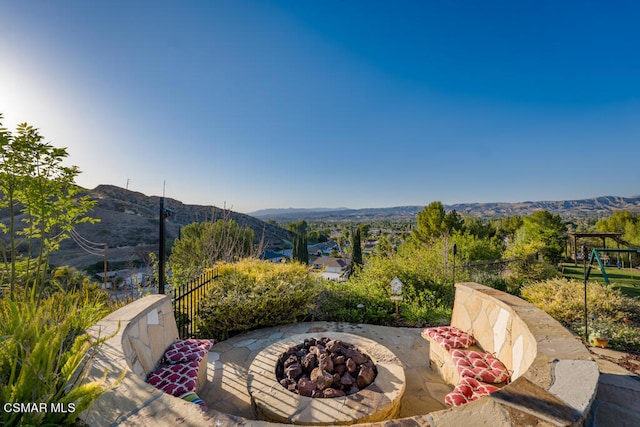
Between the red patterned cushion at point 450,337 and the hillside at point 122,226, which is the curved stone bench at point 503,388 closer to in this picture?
the red patterned cushion at point 450,337

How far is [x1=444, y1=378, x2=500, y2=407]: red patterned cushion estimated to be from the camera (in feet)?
6.68

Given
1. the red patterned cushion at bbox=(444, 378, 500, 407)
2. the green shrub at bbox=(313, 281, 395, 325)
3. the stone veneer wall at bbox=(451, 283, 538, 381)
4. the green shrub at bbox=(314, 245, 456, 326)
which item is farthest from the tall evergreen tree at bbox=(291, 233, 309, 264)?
the red patterned cushion at bbox=(444, 378, 500, 407)

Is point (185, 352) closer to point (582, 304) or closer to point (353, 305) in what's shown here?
point (353, 305)

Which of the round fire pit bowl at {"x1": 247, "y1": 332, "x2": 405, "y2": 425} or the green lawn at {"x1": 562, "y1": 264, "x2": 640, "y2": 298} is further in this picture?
the green lawn at {"x1": 562, "y1": 264, "x2": 640, "y2": 298}

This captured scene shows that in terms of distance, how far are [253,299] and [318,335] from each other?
1571mm

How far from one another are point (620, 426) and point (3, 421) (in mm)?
3132

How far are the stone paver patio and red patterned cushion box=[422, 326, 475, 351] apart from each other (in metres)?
0.47

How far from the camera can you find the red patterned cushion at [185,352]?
2613mm

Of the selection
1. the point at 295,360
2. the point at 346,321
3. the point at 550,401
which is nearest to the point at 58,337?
the point at 295,360

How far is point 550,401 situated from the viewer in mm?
1441

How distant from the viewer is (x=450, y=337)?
3.07 m

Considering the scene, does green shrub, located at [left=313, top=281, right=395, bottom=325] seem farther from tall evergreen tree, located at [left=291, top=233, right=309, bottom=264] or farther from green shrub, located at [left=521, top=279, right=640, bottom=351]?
tall evergreen tree, located at [left=291, top=233, right=309, bottom=264]

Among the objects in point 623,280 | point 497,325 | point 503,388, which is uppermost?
point 503,388

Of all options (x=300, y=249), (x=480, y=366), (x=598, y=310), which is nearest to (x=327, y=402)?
(x=480, y=366)
